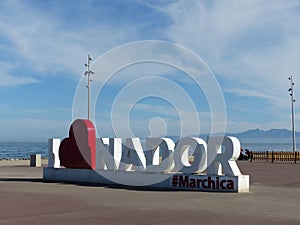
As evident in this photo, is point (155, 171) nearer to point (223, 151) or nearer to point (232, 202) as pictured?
point (223, 151)

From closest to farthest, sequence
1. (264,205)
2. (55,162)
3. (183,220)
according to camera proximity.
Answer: (183,220) < (264,205) < (55,162)

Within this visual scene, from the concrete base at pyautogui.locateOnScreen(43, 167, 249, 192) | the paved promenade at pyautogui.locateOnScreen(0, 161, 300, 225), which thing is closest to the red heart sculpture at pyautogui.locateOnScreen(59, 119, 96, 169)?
the concrete base at pyautogui.locateOnScreen(43, 167, 249, 192)

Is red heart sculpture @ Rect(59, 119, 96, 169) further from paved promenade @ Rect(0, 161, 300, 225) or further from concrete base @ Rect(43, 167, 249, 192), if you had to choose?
paved promenade @ Rect(0, 161, 300, 225)

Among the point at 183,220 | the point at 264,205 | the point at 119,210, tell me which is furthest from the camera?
the point at 264,205

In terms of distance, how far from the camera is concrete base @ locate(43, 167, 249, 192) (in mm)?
17844

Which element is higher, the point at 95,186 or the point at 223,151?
the point at 223,151

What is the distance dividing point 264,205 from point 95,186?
324 inches

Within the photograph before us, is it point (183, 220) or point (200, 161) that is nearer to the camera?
point (183, 220)

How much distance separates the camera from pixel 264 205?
14.2 m

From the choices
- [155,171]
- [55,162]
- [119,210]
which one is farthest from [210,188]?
[55,162]

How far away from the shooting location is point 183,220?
11469 mm

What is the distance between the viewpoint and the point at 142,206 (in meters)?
13.8

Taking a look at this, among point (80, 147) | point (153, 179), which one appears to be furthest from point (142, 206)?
point (80, 147)

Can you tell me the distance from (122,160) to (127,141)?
95 centimetres
